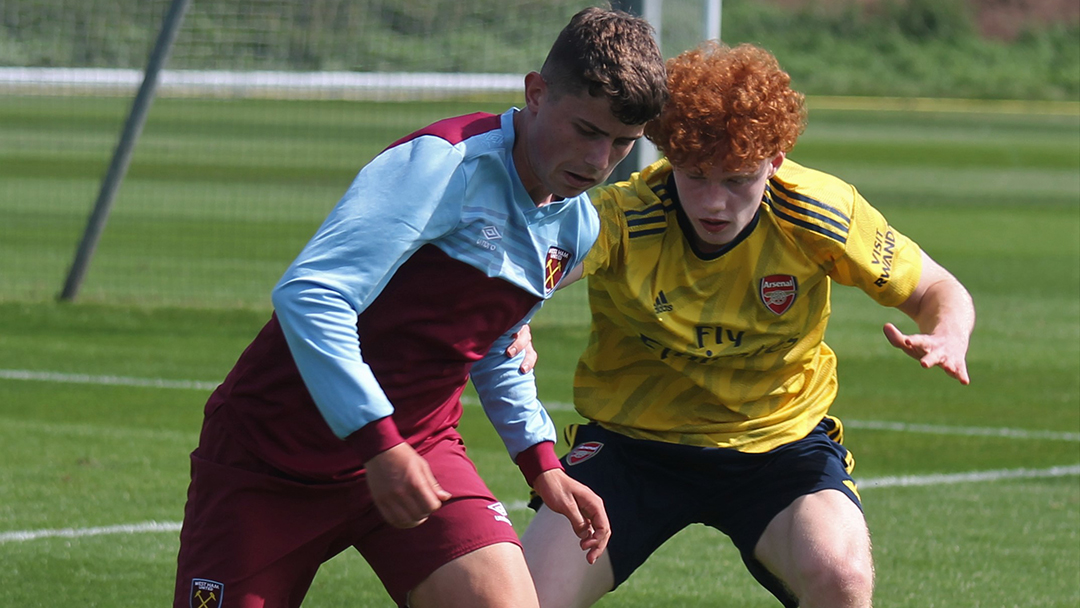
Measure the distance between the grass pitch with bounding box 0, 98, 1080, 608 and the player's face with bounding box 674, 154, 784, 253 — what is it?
157 cm

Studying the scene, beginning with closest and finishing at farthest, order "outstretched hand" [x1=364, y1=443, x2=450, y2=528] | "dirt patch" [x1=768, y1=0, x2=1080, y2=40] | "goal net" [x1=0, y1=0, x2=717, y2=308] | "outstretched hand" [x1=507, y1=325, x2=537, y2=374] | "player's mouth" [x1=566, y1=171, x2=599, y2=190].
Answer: "outstretched hand" [x1=364, y1=443, x2=450, y2=528] → "player's mouth" [x1=566, y1=171, x2=599, y2=190] → "outstretched hand" [x1=507, y1=325, x2=537, y2=374] → "goal net" [x1=0, y1=0, x2=717, y2=308] → "dirt patch" [x1=768, y1=0, x2=1080, y2=40]

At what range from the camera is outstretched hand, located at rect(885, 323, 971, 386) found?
3957mm

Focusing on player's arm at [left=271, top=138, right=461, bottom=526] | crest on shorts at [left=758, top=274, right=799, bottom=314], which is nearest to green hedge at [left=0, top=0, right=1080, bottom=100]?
crest on shorts at [left=758, top=274, right=799, bottom=314]

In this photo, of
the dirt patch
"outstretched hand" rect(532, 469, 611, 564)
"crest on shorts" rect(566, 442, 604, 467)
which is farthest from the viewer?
the dirt patch

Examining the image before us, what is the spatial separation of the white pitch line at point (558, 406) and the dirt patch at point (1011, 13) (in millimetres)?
63085

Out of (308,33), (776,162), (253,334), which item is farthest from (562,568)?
(308,33)

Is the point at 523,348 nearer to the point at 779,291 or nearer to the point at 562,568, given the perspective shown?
the point at 562,568

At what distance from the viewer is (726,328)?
14.5 ft

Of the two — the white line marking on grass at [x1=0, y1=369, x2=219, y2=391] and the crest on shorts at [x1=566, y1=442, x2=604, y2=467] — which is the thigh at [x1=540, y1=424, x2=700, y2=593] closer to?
the crest on shorts at [x1=566, y1=442, x2=604, y2=467]

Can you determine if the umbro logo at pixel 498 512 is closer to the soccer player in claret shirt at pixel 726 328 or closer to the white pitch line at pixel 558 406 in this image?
the soccer player in claret shirt at pixel 726 328

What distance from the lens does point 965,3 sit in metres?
69.0

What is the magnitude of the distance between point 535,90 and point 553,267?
417mm

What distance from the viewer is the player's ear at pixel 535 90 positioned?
137 inches

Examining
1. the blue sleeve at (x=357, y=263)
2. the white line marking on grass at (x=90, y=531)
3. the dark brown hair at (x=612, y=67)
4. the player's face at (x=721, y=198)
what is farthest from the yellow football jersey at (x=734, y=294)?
the white line marking on grass at (x=90, y=531)
